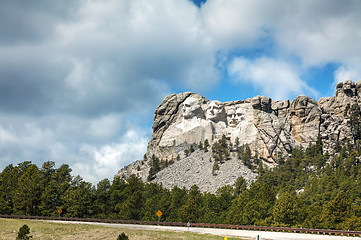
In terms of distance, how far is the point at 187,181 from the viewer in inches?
6353

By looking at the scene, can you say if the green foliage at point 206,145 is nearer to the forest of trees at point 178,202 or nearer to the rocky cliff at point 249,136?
the rocky cliff at point 249,136

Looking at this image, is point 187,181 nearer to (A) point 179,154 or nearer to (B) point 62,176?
(A) point 179,154

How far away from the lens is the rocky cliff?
163500 millimetres

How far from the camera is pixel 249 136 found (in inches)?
7274

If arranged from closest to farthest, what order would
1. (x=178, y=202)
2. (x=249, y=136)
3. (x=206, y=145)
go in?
1. (x=178, y=202)
2. (x=249, y=136)
3. (x=206, y=145)

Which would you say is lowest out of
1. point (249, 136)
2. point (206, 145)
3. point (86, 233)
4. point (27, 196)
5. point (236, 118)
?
point (86, 233)

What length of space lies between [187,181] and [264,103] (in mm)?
61437

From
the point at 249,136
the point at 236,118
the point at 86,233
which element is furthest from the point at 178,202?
the point at 236,118

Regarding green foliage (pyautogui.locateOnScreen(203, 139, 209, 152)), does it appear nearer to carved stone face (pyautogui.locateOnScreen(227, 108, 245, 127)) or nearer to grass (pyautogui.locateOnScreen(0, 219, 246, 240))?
carved stone face (pyautogui.locateOnScreen(227, 108, 245, 127))

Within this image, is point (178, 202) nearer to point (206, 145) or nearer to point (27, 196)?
point (27, 196)

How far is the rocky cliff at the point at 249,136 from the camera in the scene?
536 ft

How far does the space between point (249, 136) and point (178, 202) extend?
10261cm

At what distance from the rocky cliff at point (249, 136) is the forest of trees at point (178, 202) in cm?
5243

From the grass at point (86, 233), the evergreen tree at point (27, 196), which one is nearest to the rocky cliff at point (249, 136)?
the evergreen tree at point (27, 196)
